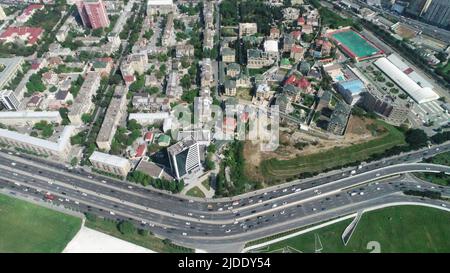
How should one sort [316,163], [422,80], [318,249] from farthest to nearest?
[422,80]
[316,163]
[318,249]

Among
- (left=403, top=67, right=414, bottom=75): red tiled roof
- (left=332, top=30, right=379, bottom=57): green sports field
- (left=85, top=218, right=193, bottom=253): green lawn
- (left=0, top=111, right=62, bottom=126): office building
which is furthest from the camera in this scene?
(left=332, top=30, right=379, bottom=57): green sports field

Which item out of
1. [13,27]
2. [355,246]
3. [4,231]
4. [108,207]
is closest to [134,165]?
[108,207]

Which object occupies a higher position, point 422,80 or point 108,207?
point 422,80

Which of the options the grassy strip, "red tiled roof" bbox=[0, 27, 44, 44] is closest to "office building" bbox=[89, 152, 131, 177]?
"red tiled roof" bbox=[0, 27, 44, 44]

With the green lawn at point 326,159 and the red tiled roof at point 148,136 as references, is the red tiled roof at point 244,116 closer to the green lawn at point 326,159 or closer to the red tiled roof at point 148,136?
the green lawn at point 326,159

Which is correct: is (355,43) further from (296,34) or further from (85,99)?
(85,99)

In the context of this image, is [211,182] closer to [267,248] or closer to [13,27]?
[267,248]

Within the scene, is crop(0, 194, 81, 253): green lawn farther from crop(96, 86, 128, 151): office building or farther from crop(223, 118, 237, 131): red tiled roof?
crop(223, 118, 237, 131): red tiled roof
